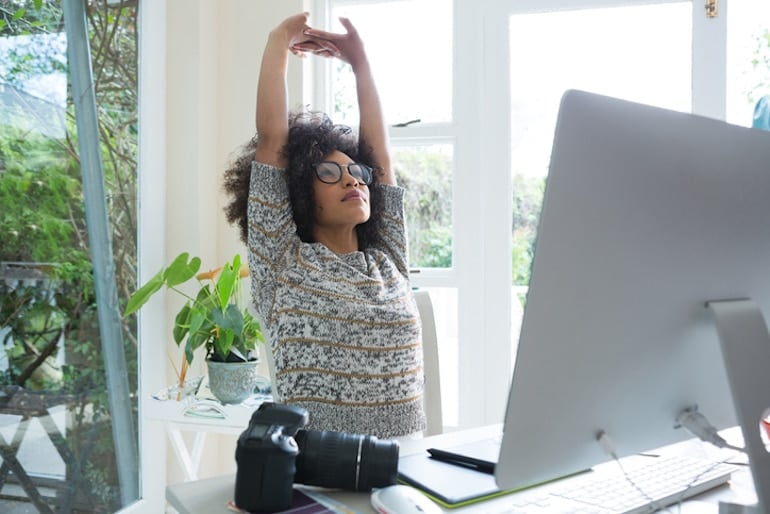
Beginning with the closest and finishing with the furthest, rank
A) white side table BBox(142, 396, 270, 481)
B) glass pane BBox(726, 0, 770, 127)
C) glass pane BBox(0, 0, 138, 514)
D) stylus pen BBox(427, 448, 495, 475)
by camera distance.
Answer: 1. stylus pen BBox(427, 448, 495, 475)
2. glass pane BBox(0, 0, 138, 514)
3. white side table BBox(142, 396, 270, 481)
4. glass pane BBox(726, 0, 770, 127)

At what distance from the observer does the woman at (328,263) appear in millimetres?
1364

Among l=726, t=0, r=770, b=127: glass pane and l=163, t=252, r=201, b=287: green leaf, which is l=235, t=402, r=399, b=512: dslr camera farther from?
l=726, t=0, r=770, b=127: glass pane

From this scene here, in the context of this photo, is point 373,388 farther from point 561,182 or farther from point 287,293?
point 561,182

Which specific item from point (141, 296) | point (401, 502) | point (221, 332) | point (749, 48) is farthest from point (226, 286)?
point (749, 48)

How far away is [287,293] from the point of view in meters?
1.40

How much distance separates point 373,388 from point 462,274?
3.49 feet

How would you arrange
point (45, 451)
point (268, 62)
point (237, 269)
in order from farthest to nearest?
point (237, 269), point (45, 451), point (268, 62)

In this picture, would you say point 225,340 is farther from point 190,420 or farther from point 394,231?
point 394,231

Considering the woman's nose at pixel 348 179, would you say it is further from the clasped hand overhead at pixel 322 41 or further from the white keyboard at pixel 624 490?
the white keyboard at pixel 624 490

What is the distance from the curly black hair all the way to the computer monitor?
3.40 feet

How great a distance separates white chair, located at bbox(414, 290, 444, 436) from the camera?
4.97ft

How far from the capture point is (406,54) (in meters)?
2.44

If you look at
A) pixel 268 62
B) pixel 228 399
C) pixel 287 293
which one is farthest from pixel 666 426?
pixel 228 399

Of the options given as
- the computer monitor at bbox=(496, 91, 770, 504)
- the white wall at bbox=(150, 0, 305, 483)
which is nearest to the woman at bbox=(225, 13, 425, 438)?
the white wall at bbox=(150, 0, 305, 483)
